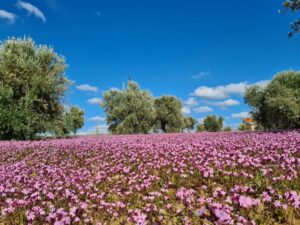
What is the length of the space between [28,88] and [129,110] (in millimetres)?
25982

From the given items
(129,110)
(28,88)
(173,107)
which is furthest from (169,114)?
(28,88)

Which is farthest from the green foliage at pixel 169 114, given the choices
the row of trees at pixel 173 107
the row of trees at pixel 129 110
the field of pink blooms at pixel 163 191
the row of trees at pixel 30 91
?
the field of pink blooms at pixel 163 191

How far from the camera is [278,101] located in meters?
38.0

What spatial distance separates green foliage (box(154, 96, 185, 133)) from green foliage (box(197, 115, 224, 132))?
1502 inches

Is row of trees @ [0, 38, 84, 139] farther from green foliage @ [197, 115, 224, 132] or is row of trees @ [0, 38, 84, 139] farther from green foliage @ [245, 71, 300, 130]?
green foliage @ [197, 115, 224, 132]

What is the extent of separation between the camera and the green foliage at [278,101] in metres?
38.1

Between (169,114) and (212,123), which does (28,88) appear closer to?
(169,114)

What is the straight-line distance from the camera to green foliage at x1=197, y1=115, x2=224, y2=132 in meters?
121

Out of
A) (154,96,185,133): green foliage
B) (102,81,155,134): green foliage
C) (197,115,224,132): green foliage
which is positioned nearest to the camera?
(102,81,155,134): green foliage

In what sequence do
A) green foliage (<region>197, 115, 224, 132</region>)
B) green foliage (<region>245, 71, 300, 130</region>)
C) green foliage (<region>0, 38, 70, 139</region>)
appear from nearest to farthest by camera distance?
green foliage (<region>0, 38, 70, 139</region>) < green foliage (<region>245, 71, 300, 130</region>) < green foliage (<region>197, 115, 224, 132</region>)

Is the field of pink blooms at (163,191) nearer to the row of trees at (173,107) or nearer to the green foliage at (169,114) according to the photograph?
the row of trees at (173,107)

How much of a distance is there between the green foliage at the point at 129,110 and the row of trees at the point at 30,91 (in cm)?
1923

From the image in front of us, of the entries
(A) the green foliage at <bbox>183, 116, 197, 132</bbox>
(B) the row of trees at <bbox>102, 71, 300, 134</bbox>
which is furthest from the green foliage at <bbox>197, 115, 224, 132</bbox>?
(B) the row of trees at <bbox>102, 71, 300, 134</bbox>

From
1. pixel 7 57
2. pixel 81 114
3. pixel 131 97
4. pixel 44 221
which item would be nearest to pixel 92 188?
pixel 44 221
